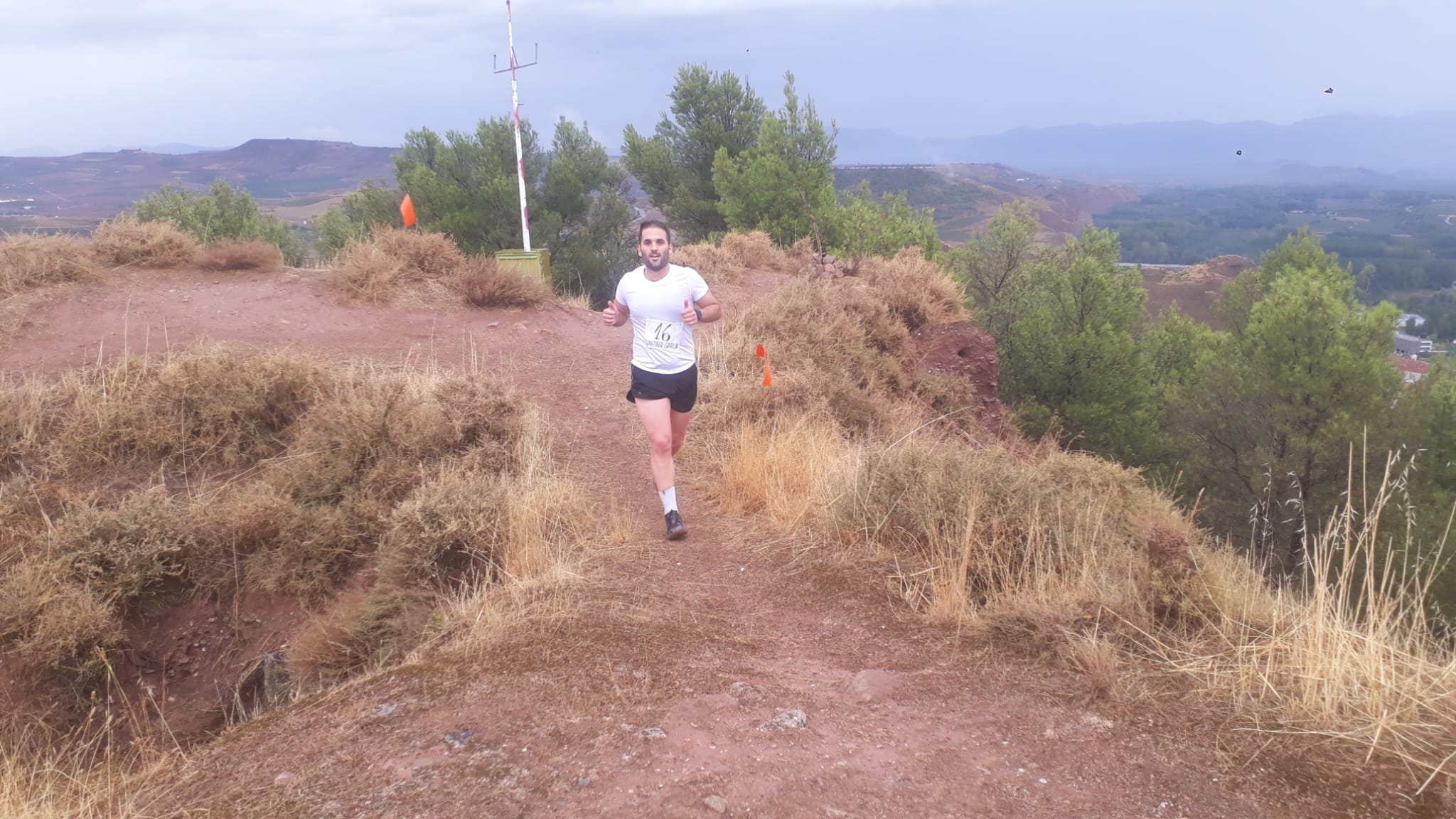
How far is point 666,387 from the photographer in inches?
177

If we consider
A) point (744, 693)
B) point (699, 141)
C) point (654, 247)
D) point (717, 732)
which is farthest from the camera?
point (699, 141)

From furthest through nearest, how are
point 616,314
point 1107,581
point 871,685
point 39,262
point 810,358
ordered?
point 39,262 → point 810,358 → point 616,314 → point 1107,581 → point 871,685

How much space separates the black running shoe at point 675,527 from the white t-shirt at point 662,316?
796 millimetres

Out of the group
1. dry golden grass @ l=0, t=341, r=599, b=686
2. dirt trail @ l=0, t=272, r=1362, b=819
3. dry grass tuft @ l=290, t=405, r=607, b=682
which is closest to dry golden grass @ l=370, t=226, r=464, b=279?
dry golden grass @ l=0, t=341, r=599, b=686

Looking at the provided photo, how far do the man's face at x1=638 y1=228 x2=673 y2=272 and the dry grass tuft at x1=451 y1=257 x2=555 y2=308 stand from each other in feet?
18.8

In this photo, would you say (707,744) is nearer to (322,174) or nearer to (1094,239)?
(1094,239)

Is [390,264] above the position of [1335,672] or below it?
above

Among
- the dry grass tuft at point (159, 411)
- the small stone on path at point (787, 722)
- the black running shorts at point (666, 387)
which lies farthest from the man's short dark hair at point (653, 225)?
the dry grass tuft at point (159, 411)

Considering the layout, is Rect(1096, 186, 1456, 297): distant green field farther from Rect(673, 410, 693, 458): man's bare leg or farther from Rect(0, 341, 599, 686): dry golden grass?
Rect(0, 341, 599, 686): dry golden grass

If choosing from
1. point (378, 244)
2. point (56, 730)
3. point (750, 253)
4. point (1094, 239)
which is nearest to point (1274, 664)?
point (56, 730)

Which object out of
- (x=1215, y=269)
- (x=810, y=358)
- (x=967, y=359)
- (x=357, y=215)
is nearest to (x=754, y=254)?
(x=967, y=359)

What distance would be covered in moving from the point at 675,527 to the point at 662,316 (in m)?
1.16

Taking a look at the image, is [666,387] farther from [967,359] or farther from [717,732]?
[967,359]

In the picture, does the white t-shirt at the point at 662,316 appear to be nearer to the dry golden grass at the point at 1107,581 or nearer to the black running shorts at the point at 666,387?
the black running shorts at the point at 666,387
